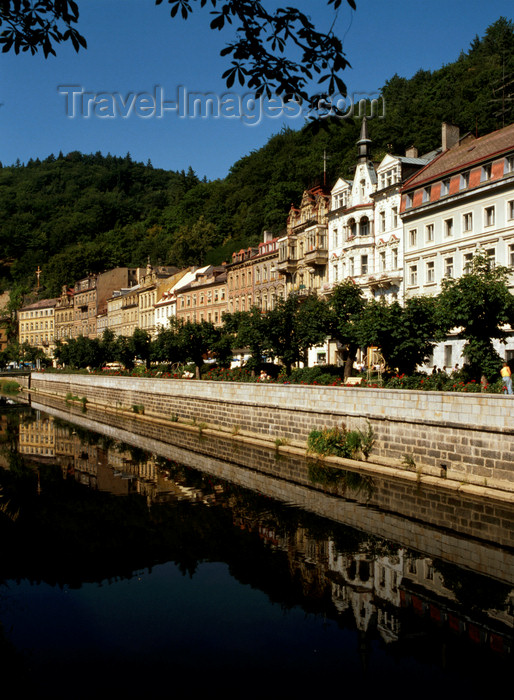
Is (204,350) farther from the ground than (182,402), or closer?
farther from the ground

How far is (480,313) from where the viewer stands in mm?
25531

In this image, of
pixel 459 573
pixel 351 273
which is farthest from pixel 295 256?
pixel 459 573

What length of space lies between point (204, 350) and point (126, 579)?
41.8m

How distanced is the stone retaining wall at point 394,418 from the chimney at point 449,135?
24.9 meters

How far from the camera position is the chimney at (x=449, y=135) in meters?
44.9

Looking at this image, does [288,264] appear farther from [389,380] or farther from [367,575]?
[367,575]

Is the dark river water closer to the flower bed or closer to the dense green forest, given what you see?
the flower bed

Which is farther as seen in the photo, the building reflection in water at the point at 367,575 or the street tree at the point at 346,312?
the street tree at the point at 346,312

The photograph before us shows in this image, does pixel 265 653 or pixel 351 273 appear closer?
pixel 265 653

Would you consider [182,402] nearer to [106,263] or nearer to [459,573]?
[459,573]

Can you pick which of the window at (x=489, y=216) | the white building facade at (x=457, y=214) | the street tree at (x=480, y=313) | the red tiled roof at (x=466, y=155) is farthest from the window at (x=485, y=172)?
→ the street tree at (x=480, y=313)

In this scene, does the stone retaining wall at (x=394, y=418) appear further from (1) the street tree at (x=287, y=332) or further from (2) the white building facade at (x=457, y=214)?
(2) the white building facade at (x=457, y=214)

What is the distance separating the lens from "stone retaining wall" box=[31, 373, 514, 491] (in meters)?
17.4

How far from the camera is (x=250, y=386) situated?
1216 inches
